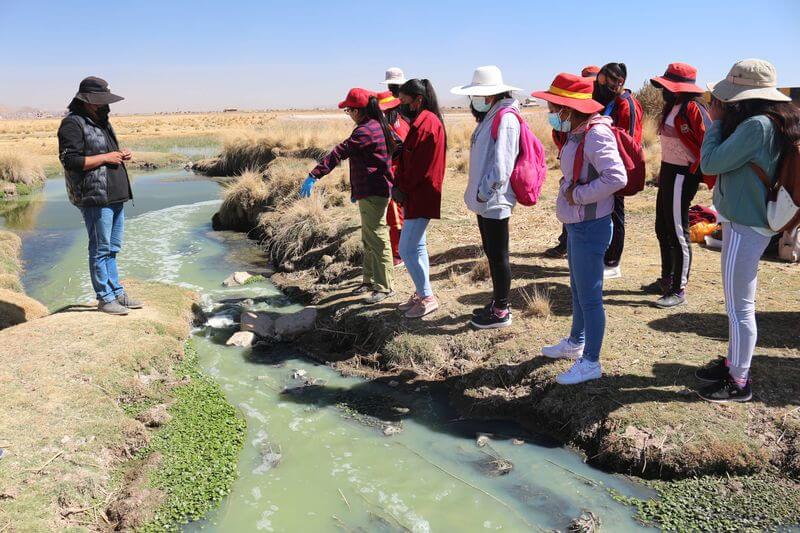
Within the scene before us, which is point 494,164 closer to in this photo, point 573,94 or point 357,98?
point 573,94

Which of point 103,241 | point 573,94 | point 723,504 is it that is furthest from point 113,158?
point 723,504

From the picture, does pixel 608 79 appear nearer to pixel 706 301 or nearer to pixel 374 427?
pixel 706 301

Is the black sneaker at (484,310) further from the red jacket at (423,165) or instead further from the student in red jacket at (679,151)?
the student in red jacket at (679,151)

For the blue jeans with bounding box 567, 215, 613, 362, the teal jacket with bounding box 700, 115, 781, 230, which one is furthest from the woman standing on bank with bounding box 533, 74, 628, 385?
the teal jacket with bounding box 700, 115, 781, 230

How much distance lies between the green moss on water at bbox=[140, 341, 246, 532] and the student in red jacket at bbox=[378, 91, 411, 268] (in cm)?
235

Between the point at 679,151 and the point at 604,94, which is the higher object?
the point at 604,94

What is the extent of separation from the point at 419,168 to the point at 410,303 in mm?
1524

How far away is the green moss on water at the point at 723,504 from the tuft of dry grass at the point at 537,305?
2126mm

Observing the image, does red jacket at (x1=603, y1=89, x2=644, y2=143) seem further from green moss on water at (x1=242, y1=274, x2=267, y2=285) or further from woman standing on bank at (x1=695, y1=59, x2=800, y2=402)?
green moss on water at (x1=242, y1=274, x2=267, y2=285)

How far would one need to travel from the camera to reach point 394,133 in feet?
20.9

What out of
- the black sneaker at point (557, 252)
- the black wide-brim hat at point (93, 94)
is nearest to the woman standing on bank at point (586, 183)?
the black sneaker at point (557, 252)

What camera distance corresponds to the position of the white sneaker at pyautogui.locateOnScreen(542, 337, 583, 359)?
479 cm

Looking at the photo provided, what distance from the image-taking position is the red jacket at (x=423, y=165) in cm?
532

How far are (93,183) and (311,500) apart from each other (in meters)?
3.65
